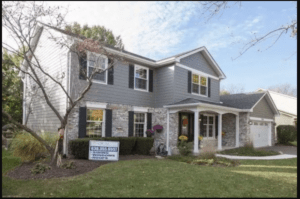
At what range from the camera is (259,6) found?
6.55 m

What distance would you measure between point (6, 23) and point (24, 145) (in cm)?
415

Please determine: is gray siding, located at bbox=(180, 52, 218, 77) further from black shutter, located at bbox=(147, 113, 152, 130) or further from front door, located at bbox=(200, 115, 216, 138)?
black shutter, located at bbox=(147, 113, 152, 130)

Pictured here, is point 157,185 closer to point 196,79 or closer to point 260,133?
point 196,79

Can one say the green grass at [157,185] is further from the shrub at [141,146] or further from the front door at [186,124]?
the front door at [186,124]

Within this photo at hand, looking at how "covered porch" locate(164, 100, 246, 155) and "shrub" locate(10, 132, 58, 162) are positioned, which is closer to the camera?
"shrub" locate(10, 132, 58, 162)

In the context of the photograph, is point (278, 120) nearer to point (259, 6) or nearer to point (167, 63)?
point (167, 63)

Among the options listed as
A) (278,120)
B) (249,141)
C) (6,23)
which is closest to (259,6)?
(6,23)

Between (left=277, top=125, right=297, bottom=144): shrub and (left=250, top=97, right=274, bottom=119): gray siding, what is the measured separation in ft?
4.51

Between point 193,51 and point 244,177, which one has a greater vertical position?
point 193,51

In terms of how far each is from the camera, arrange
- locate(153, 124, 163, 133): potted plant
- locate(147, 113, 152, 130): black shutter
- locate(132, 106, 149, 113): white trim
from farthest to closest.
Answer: locate(147, 113, 152, 130): black shutter, locate(153, 124, 163, 133): potted plant, locate(132, 106, 149, 113): white trim

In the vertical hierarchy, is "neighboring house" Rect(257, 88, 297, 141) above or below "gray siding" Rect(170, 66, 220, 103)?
below

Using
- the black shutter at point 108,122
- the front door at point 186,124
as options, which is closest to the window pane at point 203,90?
the front door at point 186,124

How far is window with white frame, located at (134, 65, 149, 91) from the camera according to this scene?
475 inches

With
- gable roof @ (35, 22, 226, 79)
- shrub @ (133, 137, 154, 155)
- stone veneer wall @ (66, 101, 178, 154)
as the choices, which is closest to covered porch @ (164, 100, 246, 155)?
stone veneer wall @ (66, 101, 178, 154)
